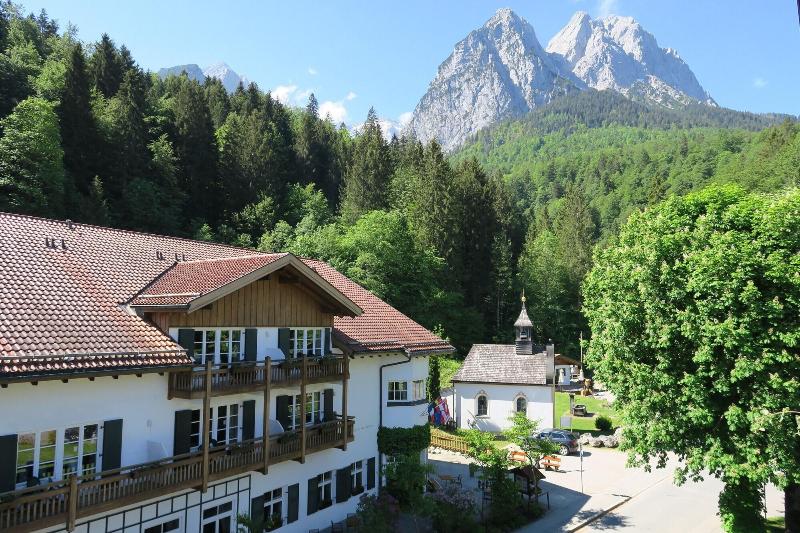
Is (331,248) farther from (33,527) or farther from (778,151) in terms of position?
(778,151)

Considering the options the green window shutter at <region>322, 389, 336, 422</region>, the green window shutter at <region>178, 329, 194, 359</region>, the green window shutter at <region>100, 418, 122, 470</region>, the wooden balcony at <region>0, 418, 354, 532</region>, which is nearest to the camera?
the wooden balcony at <region>0, 418, 354, 532</region>

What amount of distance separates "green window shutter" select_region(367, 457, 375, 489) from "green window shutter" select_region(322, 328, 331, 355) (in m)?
5.16

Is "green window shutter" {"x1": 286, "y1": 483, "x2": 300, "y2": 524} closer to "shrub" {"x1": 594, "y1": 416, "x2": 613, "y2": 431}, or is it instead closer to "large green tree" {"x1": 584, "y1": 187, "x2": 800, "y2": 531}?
"large green tree" {"x1": 584, "y1": 187, "x2": 800, "y2": 531}

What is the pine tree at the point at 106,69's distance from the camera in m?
63.8

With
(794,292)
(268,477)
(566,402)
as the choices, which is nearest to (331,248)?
(566,402)

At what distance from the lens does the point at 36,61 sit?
60.3m

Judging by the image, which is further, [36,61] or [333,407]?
[36,61]

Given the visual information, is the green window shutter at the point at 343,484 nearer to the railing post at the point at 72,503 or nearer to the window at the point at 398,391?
the window at the point at 398,391

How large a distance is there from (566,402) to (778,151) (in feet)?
196

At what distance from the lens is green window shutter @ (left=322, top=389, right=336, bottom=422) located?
2128 cm

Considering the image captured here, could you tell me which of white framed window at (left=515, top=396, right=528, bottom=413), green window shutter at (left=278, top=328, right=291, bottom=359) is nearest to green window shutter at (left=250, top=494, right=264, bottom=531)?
green window shutter at (left=278, top=328, right=291, bottom=359)

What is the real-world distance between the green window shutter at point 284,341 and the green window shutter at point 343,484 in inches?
208

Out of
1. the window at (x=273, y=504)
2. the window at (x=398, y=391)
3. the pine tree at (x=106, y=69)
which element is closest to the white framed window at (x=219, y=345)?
the window at (x=273, y=504)

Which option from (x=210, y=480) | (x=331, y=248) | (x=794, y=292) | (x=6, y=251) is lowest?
(x=210, y=480)
